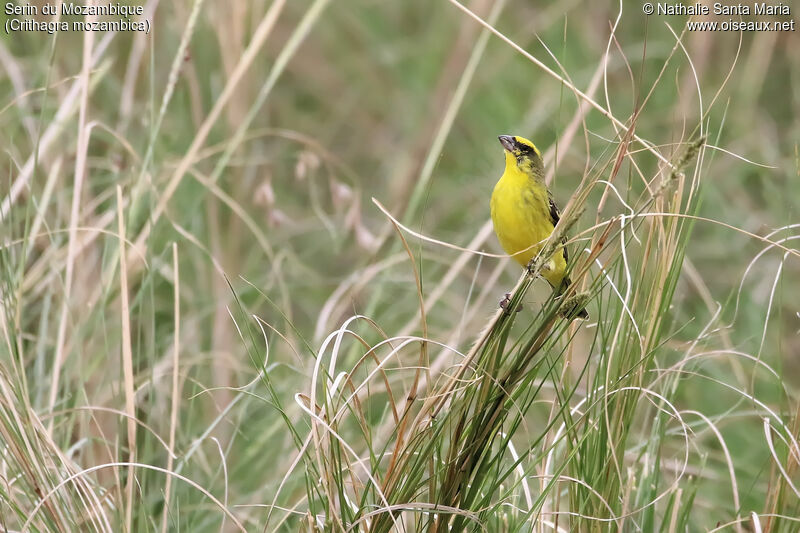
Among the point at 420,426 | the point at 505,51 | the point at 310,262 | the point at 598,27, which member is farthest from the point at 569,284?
the point at 598,27

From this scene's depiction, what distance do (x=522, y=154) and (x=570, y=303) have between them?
65.7 inches

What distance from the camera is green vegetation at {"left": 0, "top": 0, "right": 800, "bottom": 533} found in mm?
1710

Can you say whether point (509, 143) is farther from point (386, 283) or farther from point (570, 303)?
point (570, 303)

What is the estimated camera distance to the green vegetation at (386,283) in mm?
1710

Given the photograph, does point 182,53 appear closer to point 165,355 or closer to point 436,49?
point 165,355

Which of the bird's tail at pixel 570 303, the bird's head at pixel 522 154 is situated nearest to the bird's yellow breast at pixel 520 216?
the bird's head at pixel 522 154

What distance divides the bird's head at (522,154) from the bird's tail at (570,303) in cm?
148

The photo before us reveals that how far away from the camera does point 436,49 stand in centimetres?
560

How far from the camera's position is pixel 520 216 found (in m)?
2.96

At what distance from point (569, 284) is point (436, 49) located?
13.6ft

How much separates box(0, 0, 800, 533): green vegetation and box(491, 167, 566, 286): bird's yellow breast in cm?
9

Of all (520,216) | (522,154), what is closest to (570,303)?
(520,216)

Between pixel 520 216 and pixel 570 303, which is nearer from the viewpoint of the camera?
pixel 570 303

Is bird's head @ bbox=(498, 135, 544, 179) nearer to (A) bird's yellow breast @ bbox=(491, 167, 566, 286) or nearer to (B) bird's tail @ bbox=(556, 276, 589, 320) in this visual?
(A) bird's yellow breast @ bbox=(491, 167, 566, 286)
